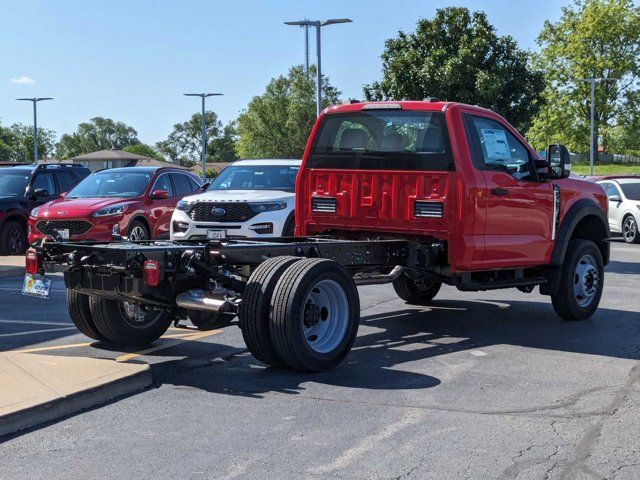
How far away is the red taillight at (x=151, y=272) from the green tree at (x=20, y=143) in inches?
3428

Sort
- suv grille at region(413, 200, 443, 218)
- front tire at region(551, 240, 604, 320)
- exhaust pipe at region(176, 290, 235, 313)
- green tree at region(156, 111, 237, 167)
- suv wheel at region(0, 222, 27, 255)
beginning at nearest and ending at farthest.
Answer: exhaust pipe at region(176, 290, 235, 313)
suv grille at region(413, 200, 443, 218)
front tire at region(551, 240, 604, 320)
suv wheel at region(0, 222, 27, 255)
green tree at region(156, 111, 237, 167)

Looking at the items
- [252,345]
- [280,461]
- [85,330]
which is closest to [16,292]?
[85,330]

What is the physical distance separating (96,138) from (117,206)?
158 m

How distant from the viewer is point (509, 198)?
881 cm

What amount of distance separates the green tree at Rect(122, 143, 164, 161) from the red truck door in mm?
142879

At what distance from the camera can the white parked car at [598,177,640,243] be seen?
71.7 feet

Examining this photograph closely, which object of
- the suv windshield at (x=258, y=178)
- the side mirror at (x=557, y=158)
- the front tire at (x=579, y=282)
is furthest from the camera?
the suv windshield at (x=258, y=178)

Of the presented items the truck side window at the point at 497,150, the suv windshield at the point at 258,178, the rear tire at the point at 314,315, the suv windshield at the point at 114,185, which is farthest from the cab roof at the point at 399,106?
the suv windshield at the point at 114,185

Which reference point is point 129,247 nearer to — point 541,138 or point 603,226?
point 603,226

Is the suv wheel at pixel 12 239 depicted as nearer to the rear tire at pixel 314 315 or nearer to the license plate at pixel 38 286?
the license plate at pixel 38 286

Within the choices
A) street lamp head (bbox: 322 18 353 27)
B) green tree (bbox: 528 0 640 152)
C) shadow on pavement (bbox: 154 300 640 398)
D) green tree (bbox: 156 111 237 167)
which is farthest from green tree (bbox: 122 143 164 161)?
shadow on pavement (bbox: 154 300 640 398)

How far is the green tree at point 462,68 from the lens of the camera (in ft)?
80.4

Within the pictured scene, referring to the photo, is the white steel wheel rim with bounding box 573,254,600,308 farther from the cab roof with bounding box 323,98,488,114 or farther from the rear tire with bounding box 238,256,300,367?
the rear tire with bounding box 238,256,300,367

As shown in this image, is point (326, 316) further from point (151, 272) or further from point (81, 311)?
point (81, 311)
